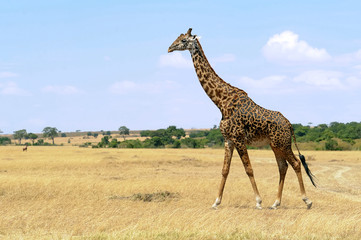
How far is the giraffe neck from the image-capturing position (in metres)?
13.9

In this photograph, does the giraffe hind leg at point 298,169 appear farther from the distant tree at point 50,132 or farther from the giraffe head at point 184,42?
the distant tree at point 50,132

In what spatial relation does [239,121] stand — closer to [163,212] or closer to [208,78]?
[208,78]

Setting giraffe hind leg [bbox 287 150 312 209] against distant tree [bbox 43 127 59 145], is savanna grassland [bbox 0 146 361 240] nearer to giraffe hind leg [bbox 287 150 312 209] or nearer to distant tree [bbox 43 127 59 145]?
giraffe hind leg [bbox 287 150 312 209]

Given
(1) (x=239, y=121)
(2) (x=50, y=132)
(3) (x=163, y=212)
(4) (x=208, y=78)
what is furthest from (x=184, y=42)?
(2) (x=50, y=132)

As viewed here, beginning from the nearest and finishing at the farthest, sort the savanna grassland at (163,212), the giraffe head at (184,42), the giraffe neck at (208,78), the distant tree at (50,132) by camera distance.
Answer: the savanna grassland at (163,212) → the giraffe head at (184,42) → the giraffe neck at (208,78) → the distant tree at (50,132)

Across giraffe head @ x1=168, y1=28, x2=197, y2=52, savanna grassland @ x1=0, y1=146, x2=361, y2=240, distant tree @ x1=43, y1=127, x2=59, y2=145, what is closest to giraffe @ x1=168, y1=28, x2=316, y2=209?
giraffe head @ x1=168, y1=28, x2=197, y2=52

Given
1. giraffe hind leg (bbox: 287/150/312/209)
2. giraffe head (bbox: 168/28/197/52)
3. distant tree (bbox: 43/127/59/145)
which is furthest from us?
distant tree (bbox: 43/127/59/145)

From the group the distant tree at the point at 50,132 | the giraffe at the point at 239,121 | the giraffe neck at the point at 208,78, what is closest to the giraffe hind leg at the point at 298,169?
the giraffe at the point at 239,121

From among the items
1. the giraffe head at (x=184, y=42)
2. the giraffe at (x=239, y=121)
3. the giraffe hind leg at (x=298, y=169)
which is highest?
the giraffe head at (x=184, y=42)

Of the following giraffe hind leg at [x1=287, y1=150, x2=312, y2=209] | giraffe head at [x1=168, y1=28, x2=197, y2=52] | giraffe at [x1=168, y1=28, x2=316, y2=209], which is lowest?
giraffe hind leg at [x1=287, y1=150, x2=312, y2=209]

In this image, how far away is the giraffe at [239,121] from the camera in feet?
43.4

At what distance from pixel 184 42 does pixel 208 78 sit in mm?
1295

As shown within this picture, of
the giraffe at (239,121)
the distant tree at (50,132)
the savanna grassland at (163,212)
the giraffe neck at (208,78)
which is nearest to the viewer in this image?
the savanna grassland at (163,212)

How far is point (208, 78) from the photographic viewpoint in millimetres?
14047
